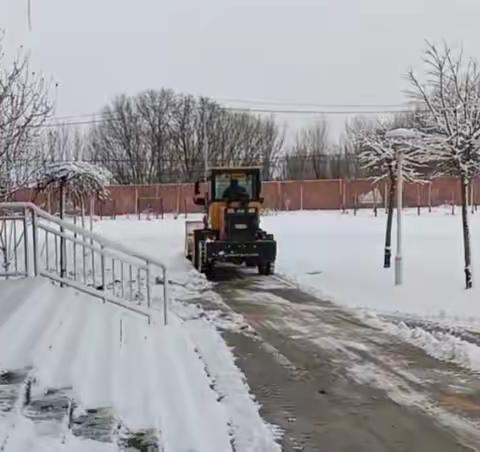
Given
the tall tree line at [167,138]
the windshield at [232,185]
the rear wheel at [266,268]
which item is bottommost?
the rear wheel at [266,268]

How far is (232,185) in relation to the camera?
1923cm

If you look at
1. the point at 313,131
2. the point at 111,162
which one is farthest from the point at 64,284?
the point at 313,131

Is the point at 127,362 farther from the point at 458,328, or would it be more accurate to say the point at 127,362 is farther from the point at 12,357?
the point at 458,328

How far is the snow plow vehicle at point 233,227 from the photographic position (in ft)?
58.1

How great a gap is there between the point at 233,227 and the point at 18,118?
6697 mm

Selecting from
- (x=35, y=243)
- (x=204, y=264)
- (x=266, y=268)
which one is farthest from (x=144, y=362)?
(x=266, y=268)

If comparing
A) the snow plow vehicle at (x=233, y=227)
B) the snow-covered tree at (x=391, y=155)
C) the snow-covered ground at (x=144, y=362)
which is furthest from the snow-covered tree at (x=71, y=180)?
the snow-covered tree at (x=391, y=155)

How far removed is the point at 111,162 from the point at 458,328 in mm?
61871

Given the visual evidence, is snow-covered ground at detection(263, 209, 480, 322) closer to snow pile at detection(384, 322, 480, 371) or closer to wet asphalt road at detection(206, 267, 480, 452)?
snow pile at detection(384, 322, 480, 371)

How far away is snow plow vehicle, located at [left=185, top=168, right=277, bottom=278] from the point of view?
17.7 m

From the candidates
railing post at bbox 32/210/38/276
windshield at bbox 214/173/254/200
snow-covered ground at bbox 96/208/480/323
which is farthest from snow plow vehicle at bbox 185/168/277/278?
railing post at bbox 32/210/38/276

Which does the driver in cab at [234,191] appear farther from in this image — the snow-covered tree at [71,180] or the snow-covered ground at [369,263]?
→ the snow-covered tree at [71,180]

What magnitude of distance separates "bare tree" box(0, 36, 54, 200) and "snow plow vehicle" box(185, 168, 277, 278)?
5100mm

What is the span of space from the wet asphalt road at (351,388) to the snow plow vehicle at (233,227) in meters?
5.82
